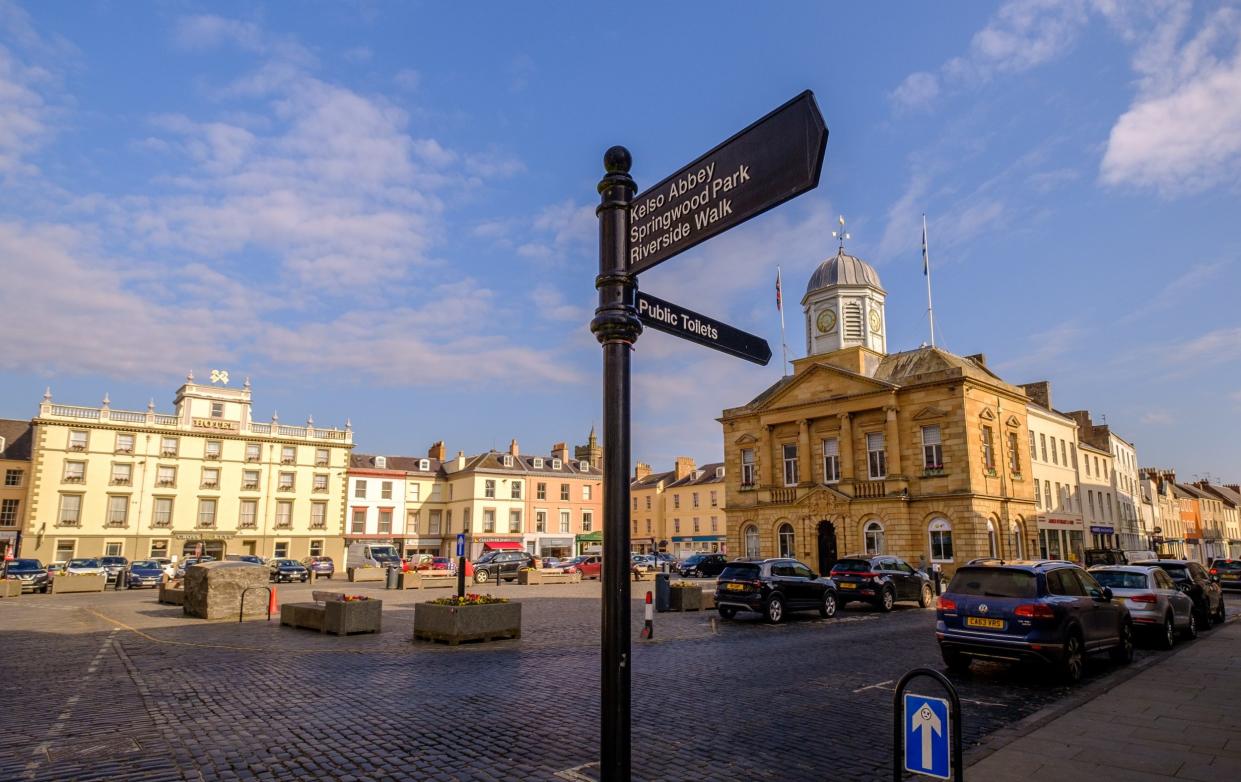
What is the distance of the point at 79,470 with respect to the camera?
51.1 metres

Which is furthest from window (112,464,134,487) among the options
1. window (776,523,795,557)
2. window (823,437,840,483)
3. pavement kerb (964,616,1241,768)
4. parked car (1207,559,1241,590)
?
parked car (1207,559,1241,590)

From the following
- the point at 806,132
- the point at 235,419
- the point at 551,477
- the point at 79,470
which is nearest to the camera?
Answer: the point at 806,132

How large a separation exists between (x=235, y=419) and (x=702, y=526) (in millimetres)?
43319

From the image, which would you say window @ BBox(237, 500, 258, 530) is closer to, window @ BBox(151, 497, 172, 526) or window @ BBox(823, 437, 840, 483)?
window @ BBox(151, 497, 172, 526)

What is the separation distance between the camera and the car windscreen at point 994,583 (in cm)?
1122

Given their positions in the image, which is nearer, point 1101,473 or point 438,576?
point 438,576

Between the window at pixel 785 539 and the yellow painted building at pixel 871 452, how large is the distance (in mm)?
80

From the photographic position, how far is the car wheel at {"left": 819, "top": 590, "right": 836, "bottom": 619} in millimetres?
21703

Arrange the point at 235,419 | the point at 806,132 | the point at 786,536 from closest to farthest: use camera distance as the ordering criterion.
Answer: the point at 806,132 → the point at 786,536 → the point at 235,419

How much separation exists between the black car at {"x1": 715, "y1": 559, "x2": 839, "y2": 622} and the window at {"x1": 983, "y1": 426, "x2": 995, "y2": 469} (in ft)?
66.3

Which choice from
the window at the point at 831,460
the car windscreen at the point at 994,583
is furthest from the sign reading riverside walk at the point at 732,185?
the window at the point at 831,460

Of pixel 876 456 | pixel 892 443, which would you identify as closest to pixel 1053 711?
pixel 892 443

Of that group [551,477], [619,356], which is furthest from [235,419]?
[619,356]

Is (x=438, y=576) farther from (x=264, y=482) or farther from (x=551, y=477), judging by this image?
(x=551, y=477)
